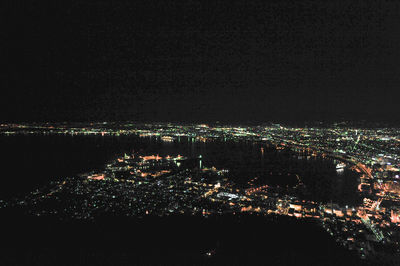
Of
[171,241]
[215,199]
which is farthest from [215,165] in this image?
[171,241]

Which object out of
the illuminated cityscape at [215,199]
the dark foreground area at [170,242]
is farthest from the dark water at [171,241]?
the illuminated cityscape at [215,199]

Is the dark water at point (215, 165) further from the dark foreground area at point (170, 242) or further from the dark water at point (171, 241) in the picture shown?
the dark foreground area at point (170, 242)

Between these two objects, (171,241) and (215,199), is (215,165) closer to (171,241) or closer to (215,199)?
(215,199)

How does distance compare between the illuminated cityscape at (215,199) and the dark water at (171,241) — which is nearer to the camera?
the dark water at (171,241)

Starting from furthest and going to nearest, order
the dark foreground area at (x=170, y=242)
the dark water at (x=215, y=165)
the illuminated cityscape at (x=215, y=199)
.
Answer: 1. the dark water at (x=215, y=165)
2. the illuminated cityscape at (x=215, y=199)
3. the dark foreground area at (x=170, y=242)

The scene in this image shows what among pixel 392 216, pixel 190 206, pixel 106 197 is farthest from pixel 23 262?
pixel 392 216

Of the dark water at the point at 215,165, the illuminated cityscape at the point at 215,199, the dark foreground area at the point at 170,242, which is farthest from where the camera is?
the dark water at the point at 215,165

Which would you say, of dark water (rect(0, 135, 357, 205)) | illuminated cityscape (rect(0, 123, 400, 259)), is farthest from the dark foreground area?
dark water (rect(0, 135, 357, 205))

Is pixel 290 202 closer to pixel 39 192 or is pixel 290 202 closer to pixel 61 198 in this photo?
pixel 61 198
